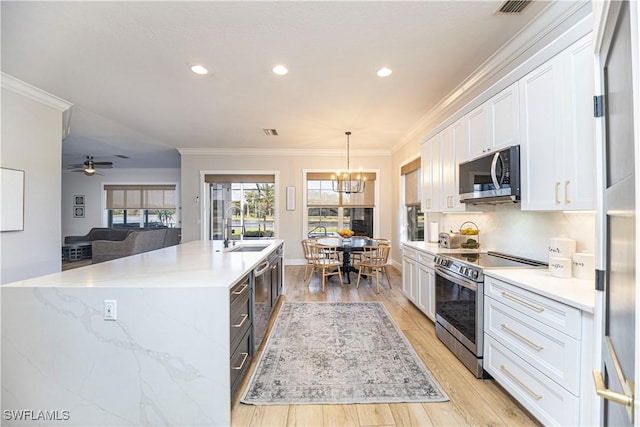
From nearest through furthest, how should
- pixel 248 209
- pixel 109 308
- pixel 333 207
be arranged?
pixel 109 308 → pixel 333 207 → pixel 248 209

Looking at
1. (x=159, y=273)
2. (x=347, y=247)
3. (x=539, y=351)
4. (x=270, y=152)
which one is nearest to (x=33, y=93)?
(x=159, y=273)

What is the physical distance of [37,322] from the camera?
1.59 metres

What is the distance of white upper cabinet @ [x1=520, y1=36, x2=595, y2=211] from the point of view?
1622 mm

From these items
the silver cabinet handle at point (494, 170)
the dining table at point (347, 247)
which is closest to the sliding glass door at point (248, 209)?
the dining table at point (347, 247)

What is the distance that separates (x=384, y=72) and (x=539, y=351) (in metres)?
2.76

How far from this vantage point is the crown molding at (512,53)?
2.04 m

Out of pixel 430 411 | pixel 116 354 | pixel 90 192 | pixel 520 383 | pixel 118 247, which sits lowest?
pixel 430 411

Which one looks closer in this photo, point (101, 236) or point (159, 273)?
point (159, 273)

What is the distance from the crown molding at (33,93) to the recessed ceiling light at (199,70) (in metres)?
2.06

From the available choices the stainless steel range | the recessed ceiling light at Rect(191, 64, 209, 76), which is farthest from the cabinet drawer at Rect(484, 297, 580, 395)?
the recessed ceiling light at Rect(191, 64, 209, 76)

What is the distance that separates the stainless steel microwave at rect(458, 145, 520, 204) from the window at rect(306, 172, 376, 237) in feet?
13.6

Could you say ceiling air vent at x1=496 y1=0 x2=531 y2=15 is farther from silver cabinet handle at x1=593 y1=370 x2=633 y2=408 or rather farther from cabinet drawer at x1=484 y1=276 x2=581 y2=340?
silver cabinet handle at x1=593 y1=370 x2=633 y2=408

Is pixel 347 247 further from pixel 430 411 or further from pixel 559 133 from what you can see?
pixel 559 133

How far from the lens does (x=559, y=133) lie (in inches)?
70.4
